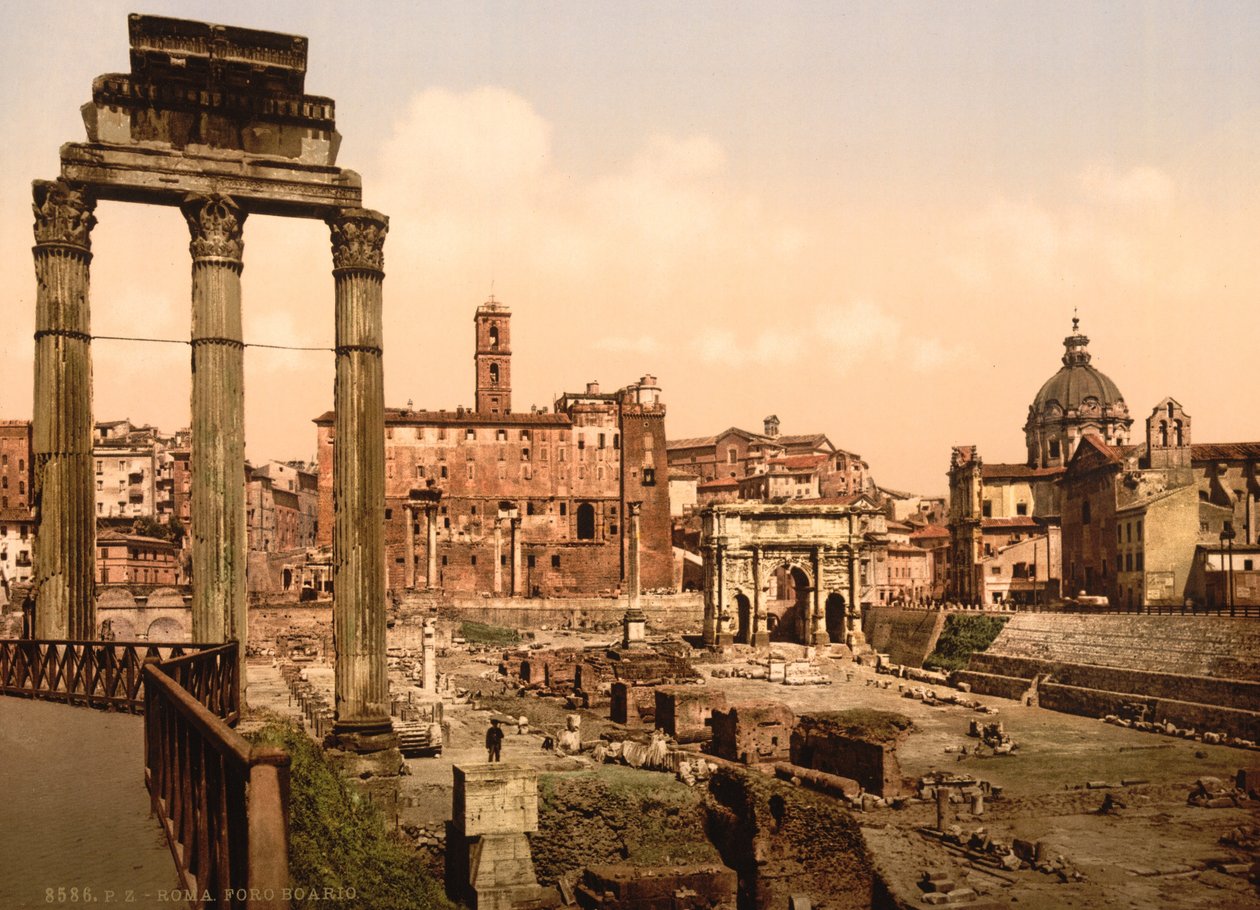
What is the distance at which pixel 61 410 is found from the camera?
13062mm

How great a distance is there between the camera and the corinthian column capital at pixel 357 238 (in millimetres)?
14133

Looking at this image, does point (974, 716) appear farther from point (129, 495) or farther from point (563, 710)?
point (129, 495)

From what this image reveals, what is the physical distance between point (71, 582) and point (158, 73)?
5708 mm

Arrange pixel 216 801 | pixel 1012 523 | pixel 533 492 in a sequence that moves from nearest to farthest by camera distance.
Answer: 1. pixel 216 801
2. pixel 1012 523
3. pixel 533 492

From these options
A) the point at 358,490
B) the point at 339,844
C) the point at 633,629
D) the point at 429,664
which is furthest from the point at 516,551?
the point at 339,844

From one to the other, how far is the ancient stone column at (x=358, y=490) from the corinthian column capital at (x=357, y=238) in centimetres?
1

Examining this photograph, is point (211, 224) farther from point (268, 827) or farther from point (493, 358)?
point (493, 358)

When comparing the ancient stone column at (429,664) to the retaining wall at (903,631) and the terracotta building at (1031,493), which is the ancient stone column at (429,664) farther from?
the terracotta building at (1031,493)

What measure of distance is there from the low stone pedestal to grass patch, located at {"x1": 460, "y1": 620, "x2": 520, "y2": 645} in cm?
4139

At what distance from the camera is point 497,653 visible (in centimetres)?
5119

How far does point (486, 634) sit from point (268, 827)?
5474cm

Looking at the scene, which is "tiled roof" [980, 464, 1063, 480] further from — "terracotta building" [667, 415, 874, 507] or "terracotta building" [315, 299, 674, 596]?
"terracotta building" [315, 299, 674, 596]

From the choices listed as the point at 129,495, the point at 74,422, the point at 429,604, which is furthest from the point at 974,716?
the point at 129,495

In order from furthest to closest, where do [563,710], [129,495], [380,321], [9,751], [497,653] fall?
[129,495] < [497,653] < [563,710] < [380,321] < [9,751]
